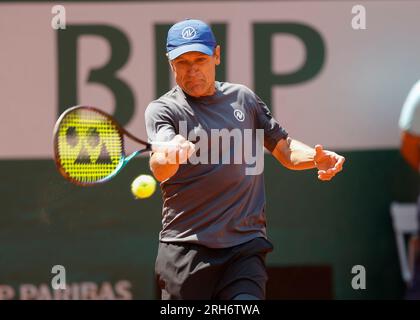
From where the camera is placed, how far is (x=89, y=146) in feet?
13.4

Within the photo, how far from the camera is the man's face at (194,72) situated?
Result: 13.1 ft

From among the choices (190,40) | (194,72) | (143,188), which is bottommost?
(143,188)

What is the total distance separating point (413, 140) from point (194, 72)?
1.81 meters

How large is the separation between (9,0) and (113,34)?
0.65 metres

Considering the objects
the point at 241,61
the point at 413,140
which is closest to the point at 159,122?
the point at 413,140

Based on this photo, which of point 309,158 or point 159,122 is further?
point 309,158

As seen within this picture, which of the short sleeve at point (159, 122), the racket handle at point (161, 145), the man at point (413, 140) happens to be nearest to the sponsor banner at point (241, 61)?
the man at point (413, 140)

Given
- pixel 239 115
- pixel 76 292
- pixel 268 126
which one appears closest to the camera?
pixel 239 115

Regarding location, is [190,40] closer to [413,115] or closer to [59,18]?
[413,115]

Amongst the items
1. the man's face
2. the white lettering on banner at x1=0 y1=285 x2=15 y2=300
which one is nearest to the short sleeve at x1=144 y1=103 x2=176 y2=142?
the man's face

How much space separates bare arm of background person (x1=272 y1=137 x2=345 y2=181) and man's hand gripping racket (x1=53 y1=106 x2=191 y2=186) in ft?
2.18

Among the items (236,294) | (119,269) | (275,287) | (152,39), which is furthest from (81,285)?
(236,294)
